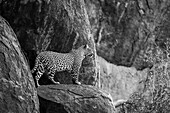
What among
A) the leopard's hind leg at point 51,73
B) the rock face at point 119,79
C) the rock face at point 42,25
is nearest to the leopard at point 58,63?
the leopard's hind leg at point 51,73

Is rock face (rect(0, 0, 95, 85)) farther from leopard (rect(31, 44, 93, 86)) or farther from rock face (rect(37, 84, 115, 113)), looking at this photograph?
rock face (rect(37, 84, 115, 113))

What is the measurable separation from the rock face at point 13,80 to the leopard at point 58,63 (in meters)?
0.80

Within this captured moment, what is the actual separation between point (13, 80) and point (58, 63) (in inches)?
67.5

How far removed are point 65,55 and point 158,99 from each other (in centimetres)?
478

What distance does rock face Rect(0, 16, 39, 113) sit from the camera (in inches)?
393

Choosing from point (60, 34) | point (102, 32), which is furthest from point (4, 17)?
point (102, 32)

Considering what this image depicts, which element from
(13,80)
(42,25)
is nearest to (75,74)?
(42,25)

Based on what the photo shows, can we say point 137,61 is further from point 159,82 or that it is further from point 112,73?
point 159,82

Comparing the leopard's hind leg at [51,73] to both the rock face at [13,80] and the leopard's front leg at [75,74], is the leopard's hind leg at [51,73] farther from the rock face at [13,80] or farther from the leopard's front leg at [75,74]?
the rock face at [13,80]

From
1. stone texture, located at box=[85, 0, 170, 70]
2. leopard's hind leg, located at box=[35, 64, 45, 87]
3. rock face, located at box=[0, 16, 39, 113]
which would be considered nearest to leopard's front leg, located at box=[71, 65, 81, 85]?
leopard's hind leg, located at box=[35, 64, 45, 87]

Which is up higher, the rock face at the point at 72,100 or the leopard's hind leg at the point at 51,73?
the leopard's hind leg at the point at 51,73

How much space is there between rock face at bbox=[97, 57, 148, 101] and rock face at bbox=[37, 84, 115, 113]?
7.36 metres

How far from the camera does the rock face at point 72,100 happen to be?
10.8 metres

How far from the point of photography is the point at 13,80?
400 inches
